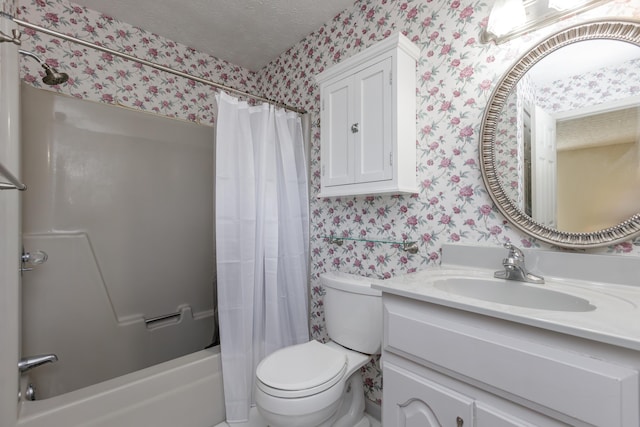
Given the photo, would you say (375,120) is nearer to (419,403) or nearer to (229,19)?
(419,403)

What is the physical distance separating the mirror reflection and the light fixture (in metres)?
0.13

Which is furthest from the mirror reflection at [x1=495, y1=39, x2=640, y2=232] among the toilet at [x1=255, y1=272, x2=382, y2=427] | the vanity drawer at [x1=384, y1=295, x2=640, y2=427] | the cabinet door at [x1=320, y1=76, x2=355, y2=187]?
the toilet at [x1=255, y1=272, x2=382, y2=427]

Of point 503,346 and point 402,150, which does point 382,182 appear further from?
point 503,346

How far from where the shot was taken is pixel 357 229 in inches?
69.9

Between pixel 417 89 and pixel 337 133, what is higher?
pixel 417 89

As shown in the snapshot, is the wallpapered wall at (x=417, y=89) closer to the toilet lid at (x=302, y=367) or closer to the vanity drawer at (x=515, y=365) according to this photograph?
the toilet lid at (x=302, y=367)

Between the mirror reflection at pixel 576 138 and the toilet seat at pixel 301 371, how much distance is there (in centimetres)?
103

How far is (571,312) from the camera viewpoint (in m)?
0.83

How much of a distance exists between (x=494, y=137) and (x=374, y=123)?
0.53m

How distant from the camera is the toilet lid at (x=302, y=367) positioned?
46.8 inches

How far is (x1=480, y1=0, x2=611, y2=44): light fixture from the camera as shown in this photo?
1.07 meters

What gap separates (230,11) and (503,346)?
87.9 inches

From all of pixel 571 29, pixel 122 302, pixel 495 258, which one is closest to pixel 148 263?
pixel 122 302

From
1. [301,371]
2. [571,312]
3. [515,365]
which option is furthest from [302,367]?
[571,312]
